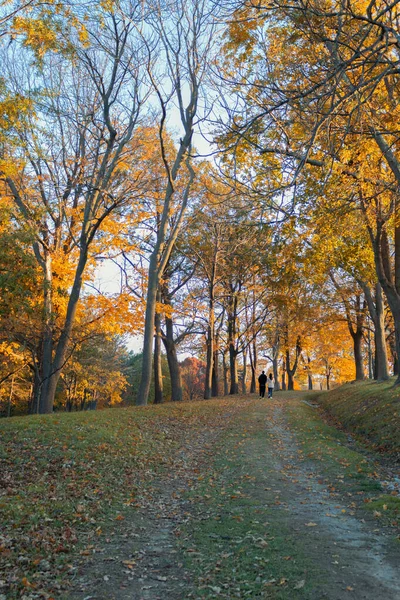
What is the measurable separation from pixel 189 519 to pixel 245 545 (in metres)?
1.39

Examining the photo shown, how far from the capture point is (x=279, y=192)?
25.7 feet

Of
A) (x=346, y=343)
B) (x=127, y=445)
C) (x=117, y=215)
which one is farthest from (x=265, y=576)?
(x=346, y=343)

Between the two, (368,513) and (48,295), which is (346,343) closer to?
(48,295)

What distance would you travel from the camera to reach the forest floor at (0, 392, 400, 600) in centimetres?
446

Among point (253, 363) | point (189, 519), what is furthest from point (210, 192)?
point (253, 363)

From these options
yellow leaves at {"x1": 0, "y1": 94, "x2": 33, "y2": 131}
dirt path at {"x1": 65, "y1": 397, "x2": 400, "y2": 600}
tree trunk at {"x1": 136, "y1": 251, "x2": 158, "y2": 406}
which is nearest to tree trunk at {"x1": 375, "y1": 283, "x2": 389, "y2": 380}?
tree trunk at {"x1": 136, "y1": 251, "x2": 158, "y2": 406}

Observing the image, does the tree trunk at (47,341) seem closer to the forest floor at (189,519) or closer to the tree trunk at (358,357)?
the forest floor at (189,519)

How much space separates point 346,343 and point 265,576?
41502 mm

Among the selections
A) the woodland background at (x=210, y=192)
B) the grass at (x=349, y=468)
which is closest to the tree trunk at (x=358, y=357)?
the woodland background at (x=210, y=192)

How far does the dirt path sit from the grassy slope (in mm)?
3409

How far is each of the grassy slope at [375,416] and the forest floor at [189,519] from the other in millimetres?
685

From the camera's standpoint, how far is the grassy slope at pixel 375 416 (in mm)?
11743

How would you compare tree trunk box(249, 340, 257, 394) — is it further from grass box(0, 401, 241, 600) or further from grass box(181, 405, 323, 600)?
grass box(181, 405, 323, 600)

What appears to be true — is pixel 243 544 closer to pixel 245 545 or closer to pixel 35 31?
pixel 245 545
